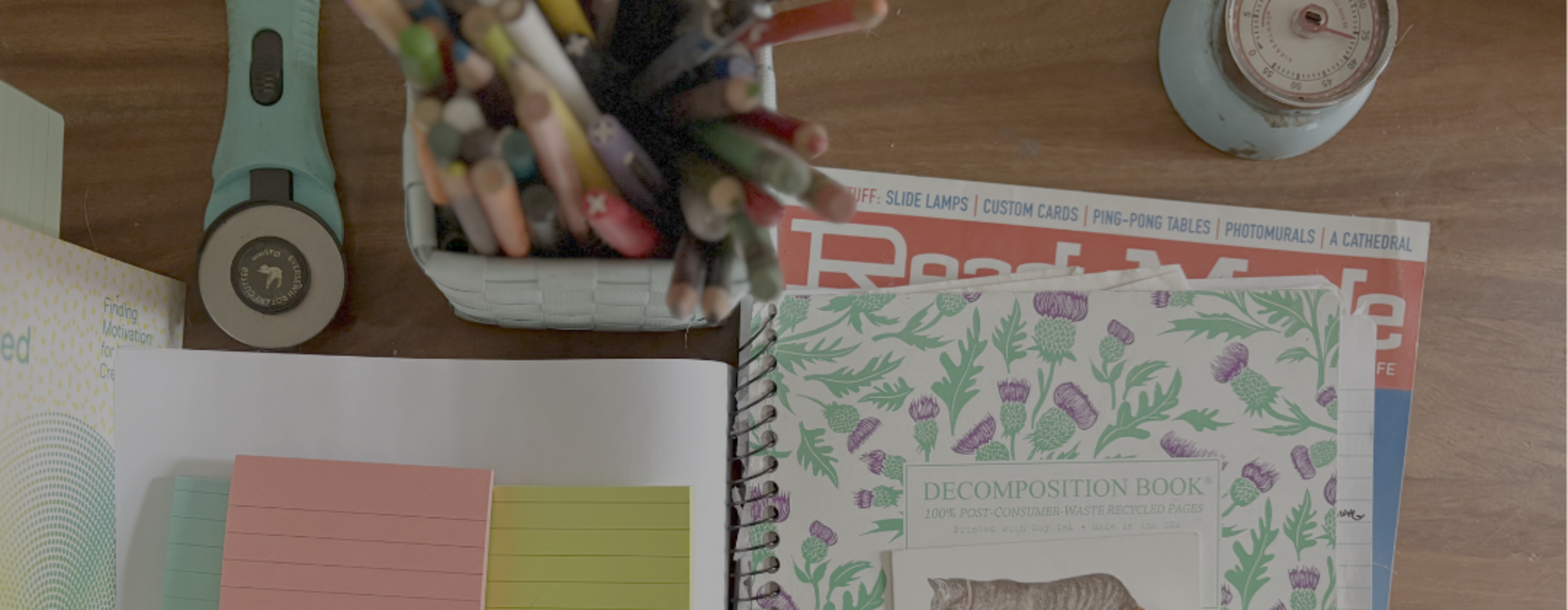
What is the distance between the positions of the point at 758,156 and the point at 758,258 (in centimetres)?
3

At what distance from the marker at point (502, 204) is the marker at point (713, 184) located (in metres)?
0.06

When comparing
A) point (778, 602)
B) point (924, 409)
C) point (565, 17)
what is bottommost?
point (778, 602)

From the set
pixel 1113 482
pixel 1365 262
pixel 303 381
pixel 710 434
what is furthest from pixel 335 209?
pixel 1365 262

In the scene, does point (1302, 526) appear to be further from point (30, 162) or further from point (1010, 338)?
point (30, 162)

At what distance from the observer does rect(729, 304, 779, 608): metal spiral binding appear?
1.70 ft

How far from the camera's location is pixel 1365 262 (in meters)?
0.57

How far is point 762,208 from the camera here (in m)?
0.32

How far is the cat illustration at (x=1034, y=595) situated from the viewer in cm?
52

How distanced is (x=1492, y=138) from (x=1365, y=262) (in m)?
0.10

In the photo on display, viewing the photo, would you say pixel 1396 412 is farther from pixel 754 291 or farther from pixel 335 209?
pixel 335 209

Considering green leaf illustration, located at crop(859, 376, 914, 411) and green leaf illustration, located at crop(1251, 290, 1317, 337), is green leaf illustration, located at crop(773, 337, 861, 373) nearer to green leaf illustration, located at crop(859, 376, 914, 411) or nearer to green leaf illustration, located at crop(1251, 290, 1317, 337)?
green leaf illustration, located at crop(859, 376, 914, 411)

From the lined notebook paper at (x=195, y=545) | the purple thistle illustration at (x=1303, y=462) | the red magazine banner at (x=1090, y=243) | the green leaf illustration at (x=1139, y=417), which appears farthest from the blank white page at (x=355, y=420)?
the purple thistle illustration at (x=1303, y=462)

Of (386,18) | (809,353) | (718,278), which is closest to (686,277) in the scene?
(718,278)

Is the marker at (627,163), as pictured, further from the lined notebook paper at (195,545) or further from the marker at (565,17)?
the lined notebook paper at (195,545)
